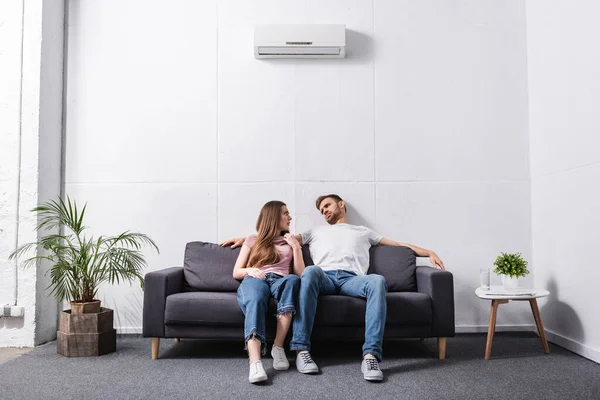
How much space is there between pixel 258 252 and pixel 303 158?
1.07m

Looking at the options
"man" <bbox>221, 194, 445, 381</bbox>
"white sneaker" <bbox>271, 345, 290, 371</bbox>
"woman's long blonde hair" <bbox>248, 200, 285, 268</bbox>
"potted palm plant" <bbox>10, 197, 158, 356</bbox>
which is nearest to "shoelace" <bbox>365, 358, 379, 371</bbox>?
"man" <bbox>221, 194, 445, 381</bbox>

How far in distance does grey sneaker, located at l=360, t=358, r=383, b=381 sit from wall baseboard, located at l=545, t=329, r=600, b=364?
58.5 inches

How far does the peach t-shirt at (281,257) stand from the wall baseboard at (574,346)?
2041mm

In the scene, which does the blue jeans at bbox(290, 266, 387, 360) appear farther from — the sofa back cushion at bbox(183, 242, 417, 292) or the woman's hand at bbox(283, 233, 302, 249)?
the sofa back cushion at bbox(183, 242, 417, 292)

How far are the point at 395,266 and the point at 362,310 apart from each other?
658 mm

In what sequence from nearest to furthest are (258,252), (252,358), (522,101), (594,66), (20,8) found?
(252,358) < (594,66) < (258,252) < (20,8) < (522,101)

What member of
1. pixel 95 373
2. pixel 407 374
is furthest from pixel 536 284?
pixel 95 373

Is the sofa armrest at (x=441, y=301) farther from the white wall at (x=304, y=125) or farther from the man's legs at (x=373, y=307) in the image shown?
the white wall at (x=304, y=125)

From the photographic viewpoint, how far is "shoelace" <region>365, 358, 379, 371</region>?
2798 millimetres

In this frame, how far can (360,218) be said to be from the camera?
4.14m

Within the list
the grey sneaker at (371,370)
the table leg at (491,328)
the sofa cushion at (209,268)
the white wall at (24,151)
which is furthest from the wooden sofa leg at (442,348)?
the white wall at (24,151)

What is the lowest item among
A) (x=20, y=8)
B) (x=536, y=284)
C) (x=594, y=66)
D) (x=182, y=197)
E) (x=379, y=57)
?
(x=536, y=284)

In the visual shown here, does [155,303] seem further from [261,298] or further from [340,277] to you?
[340,277]

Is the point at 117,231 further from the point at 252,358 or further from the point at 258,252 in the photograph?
the point at 252,358
